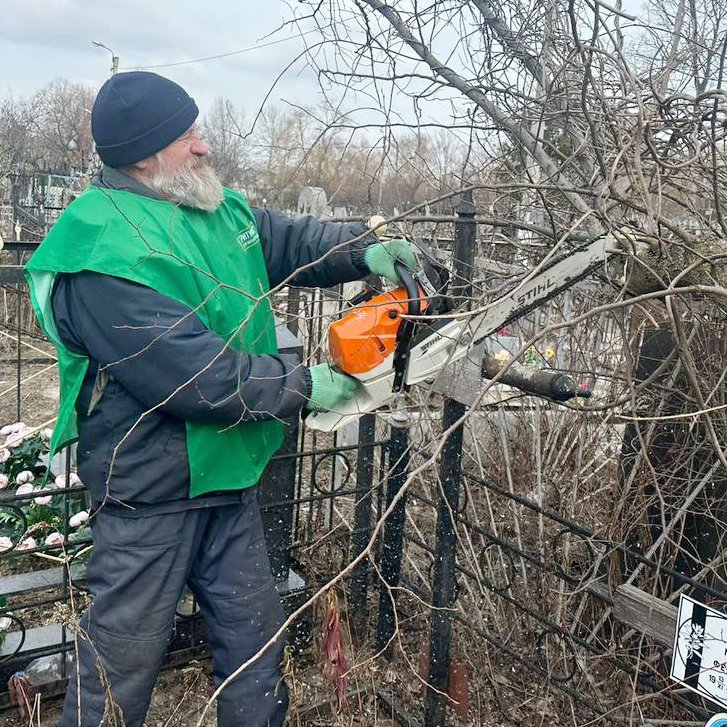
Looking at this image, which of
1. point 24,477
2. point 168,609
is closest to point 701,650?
point 168,609

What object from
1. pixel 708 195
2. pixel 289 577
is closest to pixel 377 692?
pixel 289 577

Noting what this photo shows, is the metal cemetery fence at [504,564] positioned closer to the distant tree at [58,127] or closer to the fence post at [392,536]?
the fence post at [392,536]

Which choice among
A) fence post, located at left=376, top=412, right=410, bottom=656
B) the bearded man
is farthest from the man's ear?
fence post, located at left=376, top=412, right=410, bottom=656

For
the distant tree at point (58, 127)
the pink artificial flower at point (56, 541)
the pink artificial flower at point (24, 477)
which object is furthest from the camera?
the distant tree at point (58, 127)

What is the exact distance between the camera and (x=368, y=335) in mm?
2312

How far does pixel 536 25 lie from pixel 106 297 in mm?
1962

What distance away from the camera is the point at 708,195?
2.48 m

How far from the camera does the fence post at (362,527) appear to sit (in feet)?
10.4

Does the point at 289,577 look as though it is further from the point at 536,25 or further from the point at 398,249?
the point at 536,25

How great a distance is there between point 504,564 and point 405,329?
1.38 meters

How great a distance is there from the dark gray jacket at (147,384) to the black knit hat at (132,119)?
0.08 meters

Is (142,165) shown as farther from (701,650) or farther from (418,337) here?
(701,650)

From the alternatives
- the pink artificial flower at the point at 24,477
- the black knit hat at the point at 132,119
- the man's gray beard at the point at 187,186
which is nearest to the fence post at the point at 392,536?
the man's gray beard at the point at 187,186

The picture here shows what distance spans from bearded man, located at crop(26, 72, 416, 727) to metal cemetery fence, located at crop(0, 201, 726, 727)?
253 millimetres
